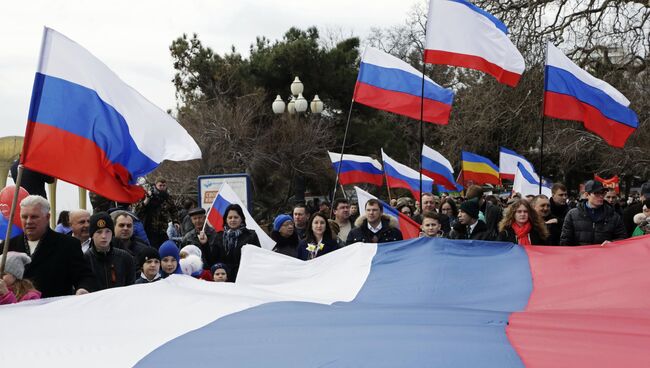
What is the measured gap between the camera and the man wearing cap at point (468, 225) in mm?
8797

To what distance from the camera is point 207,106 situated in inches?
1361

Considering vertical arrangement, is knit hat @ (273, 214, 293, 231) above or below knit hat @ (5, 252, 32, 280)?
above

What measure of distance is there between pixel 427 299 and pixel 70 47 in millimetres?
2935

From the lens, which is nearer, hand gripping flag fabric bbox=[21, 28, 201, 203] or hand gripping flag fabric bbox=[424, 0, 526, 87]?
hand gripping flag fabric bbox=[21, 28, 201, 203]

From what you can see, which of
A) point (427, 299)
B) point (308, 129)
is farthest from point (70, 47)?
point (308, 129)

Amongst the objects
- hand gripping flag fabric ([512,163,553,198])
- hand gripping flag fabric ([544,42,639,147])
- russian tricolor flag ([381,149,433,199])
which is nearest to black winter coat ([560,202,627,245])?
hand gripping flag fabric ([544,42,639,147])

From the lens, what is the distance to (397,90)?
1259 centimetres

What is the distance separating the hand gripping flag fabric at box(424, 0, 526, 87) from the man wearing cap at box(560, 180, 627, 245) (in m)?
2.93

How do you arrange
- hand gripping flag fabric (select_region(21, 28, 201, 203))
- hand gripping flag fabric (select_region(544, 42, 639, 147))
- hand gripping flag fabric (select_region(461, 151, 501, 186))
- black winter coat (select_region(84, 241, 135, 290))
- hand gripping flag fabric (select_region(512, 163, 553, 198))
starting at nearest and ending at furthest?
hand gripping flag fabric (select_region(21, 28, 201, 203)) → black winter coat (select_region(84, 241, 135, 290)) → hand gripping flag fabric (select_region(544, 42, 639, 147)) → hand gripping flag fabric (select_region(512, 163, 553, 198)) → hand gripping flag fabric (select_region(461, 151, 501, 186))

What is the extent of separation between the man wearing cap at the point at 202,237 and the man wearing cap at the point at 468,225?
2.57 meters

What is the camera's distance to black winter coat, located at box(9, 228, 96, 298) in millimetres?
5977

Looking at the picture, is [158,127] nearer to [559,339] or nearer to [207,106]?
[559,339]

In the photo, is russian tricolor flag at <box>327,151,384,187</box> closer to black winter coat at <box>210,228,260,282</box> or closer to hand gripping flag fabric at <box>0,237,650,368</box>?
black winter coat at <box>210,228,260,282</box>

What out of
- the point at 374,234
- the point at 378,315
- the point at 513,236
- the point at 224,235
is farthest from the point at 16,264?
the point at 513,236
